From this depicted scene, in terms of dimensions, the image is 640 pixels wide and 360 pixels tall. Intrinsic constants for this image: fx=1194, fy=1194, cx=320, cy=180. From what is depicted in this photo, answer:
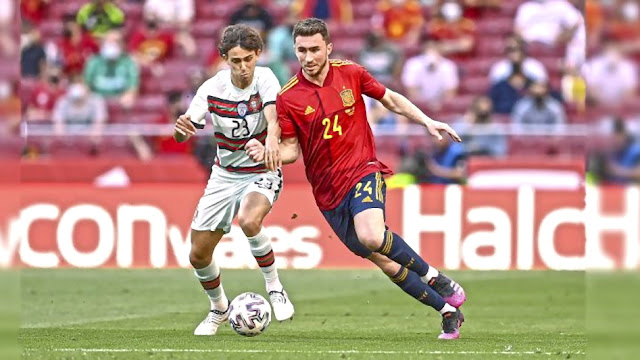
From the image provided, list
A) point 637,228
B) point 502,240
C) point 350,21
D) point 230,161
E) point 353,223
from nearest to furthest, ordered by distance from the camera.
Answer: point 637,228, point 353,223, point 230,161, point 502,240, point 350,21

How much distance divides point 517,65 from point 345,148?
10128 millimetres

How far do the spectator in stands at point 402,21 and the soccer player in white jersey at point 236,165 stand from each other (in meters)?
10.9

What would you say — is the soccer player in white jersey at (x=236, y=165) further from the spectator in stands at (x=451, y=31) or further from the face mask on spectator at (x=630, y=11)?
the spectator in stands at (x=451, y=31)

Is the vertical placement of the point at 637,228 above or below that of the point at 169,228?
above

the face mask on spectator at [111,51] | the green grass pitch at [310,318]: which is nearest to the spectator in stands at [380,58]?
the face mask on spectator at [111,51]

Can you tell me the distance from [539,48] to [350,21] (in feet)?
10.7

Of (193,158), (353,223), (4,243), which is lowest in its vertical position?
(193,158)

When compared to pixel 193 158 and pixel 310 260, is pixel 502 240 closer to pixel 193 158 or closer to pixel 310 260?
pixel 310 260

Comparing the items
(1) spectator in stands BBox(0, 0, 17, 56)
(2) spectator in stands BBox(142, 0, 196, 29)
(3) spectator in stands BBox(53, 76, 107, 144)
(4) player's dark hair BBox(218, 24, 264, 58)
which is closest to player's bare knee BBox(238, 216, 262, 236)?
(4) player's dark hair BBox(218, 24, 264, 58)

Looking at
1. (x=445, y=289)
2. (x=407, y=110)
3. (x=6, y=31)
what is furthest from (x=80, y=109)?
(x=6, y=31)

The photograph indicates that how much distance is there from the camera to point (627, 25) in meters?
2.25

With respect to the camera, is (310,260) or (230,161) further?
(310,260)

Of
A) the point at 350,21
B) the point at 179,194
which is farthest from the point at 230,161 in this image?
the point at 350,21

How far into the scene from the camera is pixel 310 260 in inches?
588
